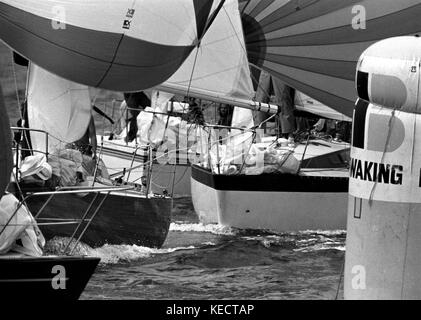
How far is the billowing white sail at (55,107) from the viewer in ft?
47.2

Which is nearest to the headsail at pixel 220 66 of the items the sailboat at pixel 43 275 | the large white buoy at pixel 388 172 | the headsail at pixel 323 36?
the headsail at pixel 323 36

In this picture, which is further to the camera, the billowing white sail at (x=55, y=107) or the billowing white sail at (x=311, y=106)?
the billowing white sail at (x=311, y=106)

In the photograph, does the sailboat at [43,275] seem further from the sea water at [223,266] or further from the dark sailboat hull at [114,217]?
the dark sailboat hull at [114,217]

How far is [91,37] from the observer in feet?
39.6

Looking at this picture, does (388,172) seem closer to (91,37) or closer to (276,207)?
(91,37)

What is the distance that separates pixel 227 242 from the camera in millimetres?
15391

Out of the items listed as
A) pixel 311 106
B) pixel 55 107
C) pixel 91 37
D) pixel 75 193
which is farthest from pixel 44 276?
pixel 311 106

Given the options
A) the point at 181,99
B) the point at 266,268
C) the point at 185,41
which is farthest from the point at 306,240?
the point at 181,99

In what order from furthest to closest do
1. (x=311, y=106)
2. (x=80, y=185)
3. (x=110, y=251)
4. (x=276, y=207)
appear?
(x=311, y=106)
(x=276, y=207)
(x=110, y=251)
(x=80, y=185)

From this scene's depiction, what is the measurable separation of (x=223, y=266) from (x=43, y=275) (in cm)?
485

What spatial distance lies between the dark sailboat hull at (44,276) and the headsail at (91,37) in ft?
10.6

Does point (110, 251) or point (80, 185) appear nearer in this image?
point (80, 185)

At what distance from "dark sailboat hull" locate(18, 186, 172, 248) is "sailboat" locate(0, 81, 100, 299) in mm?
2952

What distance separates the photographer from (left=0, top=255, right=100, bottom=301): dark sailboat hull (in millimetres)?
9070
